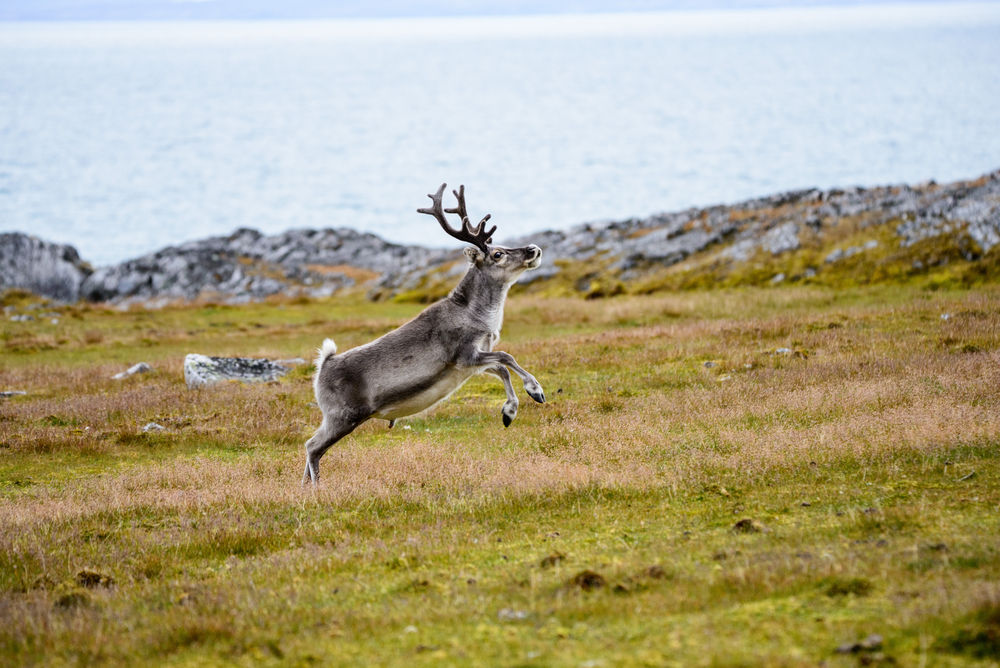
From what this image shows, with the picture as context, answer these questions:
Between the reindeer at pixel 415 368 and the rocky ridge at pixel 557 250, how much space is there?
31212 mm

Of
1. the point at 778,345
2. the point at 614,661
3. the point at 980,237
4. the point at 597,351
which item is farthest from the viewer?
the point at 980,237

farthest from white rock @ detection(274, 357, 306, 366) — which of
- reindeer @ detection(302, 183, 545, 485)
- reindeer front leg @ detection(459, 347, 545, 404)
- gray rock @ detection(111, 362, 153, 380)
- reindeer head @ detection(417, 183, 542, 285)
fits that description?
reindeer front leg @ detection(459, 347, 545, 404)

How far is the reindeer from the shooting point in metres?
13.4

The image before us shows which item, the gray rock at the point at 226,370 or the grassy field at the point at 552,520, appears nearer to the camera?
the grassy field at the point at 552,520

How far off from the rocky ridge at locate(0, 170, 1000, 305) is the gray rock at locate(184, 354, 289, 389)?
29383 mm

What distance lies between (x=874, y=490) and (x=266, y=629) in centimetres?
735

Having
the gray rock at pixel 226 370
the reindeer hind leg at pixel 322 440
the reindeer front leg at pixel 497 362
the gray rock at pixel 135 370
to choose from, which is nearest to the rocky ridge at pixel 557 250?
the gray rock at pixel 226 370

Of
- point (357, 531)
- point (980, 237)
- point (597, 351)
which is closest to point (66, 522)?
point (357, 531)

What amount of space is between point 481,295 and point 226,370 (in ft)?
42.8

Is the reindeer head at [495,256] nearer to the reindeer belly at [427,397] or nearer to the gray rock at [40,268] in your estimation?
the reindeer belly at [427,397]

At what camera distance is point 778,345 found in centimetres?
2303

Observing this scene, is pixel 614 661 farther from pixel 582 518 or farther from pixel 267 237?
pixel 267 237

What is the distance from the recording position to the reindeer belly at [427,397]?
13516mm

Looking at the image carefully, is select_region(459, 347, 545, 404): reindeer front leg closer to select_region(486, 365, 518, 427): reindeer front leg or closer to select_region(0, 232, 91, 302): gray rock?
select_region(486, 365, 518, 427): reindeer front leg
